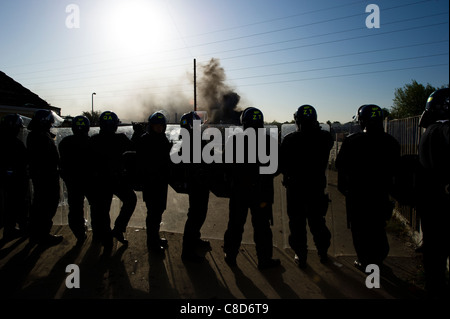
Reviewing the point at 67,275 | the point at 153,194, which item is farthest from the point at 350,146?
the point at 67,275

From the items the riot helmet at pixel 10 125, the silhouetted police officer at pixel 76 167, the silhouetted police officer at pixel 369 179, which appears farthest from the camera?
the riot helmet at pixel 10 125

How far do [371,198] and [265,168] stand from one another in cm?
126

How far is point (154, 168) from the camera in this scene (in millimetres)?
3723

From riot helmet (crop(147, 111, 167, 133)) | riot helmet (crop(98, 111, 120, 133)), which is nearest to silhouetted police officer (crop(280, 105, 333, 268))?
riot helmet (crop(147, 111, 167, 133))

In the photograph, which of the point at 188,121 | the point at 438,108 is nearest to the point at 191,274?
the point at 188,121

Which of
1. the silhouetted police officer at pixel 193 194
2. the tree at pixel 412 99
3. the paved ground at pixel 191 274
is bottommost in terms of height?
the paved ground at pixel 191 274

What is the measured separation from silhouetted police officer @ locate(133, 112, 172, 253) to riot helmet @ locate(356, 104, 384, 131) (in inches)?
98.8

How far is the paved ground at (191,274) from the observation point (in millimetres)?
2910

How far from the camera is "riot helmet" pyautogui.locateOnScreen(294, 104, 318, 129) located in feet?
11.3

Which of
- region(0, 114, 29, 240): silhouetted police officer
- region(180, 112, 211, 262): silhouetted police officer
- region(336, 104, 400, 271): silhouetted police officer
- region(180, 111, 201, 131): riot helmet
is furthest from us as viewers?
region(0, 114, 29, 240): silhouetted police officer

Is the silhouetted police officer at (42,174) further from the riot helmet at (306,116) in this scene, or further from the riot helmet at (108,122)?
the riot helmet at (306,116)

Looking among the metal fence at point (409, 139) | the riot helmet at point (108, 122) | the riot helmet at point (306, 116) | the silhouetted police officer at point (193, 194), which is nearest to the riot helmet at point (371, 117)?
the riot helmet at point (306, 116)

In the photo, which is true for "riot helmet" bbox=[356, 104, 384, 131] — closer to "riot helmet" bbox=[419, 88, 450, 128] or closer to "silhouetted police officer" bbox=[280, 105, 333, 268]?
"silhouetted police officer" bbox=[280, 105, 333, 268]

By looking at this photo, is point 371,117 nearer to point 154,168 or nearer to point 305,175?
point 305,175
